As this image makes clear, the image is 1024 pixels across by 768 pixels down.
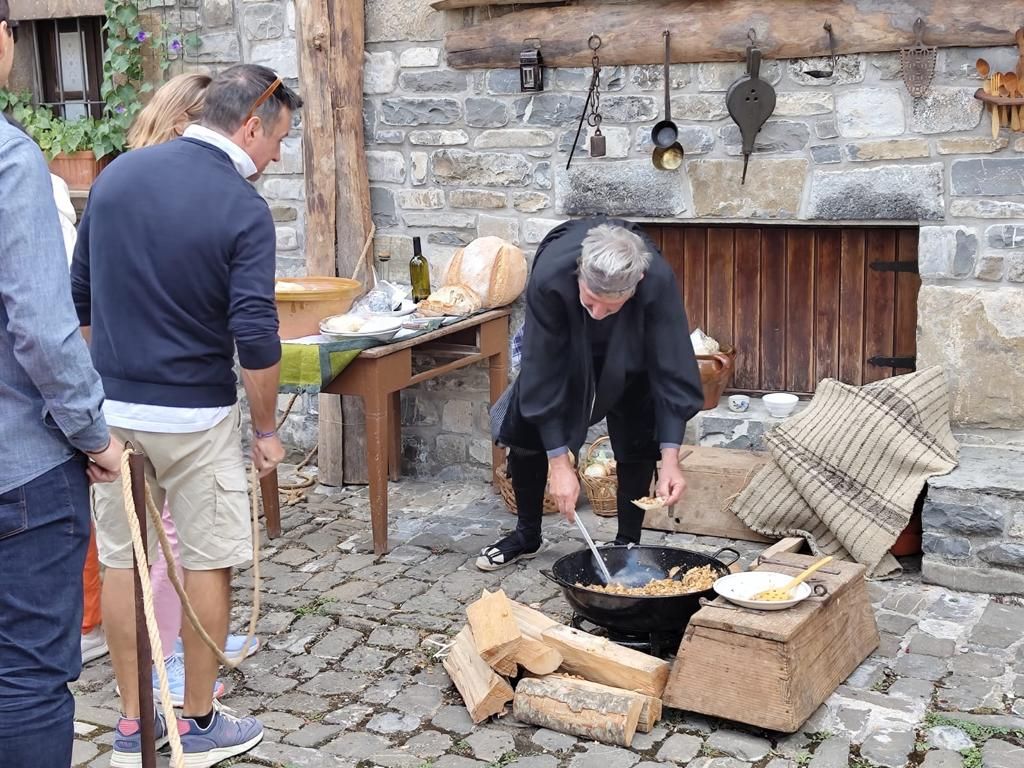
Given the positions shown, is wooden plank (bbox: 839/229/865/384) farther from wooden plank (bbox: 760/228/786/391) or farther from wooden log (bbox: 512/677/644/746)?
wooden log (bbox: 512/677/644/746)

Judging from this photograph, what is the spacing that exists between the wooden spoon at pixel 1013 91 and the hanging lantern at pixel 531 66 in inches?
74.9

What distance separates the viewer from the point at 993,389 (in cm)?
502

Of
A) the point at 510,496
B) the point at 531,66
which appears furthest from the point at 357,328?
the point at 531,66

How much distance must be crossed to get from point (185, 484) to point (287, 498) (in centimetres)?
254

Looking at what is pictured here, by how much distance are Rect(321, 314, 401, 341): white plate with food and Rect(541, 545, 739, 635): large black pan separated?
131 cm

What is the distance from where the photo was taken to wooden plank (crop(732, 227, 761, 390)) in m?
5.60

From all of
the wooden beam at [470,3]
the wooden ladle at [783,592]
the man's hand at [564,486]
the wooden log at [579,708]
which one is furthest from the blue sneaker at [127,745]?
the wooden beam at [470,3]

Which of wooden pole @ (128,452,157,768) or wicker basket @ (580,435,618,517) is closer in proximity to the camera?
wooden pole @ (128,452,157,768)

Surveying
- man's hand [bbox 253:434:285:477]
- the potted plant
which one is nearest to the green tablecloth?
man's hand [bbox 253:434:285:477]

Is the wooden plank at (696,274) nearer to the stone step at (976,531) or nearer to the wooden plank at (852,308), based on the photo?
the wooden plank at (852,308)

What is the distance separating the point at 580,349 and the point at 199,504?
1.39 metres

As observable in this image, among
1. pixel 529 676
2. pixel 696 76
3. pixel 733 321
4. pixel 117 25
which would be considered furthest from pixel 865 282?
pixel 117 25

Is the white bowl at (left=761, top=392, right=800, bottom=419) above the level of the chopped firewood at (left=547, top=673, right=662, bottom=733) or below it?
above

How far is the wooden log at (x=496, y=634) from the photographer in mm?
3598
